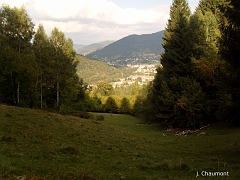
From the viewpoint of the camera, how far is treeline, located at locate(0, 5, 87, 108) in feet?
115

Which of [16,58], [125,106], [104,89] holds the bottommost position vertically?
[125,106]

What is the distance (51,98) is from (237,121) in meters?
33.8

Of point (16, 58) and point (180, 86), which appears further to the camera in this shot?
point (180, 86)

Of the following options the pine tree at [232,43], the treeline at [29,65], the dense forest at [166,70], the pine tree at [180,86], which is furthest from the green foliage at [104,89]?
the pine tree at [232,43]

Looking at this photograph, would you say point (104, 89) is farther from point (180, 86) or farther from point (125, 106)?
point (180, 86)

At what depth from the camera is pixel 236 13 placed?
14.9m

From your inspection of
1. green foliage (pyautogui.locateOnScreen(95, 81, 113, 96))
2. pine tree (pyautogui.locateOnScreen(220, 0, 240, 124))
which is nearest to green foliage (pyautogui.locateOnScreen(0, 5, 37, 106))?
pine tree (pyautogui.locateOnScreen(220, 0, 240, 124))

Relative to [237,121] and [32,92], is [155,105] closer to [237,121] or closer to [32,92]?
[237,121]

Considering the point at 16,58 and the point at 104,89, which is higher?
the point at 16,58

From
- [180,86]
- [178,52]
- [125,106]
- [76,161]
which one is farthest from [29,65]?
[125,106]

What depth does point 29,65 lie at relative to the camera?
3522 cm

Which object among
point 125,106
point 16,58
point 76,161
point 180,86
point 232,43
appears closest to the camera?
point 76,161

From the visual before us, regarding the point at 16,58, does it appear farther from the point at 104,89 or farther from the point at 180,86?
the point at 104,89

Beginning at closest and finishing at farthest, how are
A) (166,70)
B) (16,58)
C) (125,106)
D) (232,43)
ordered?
(232,43) → (16,58) → (166,70) → (125,106)
